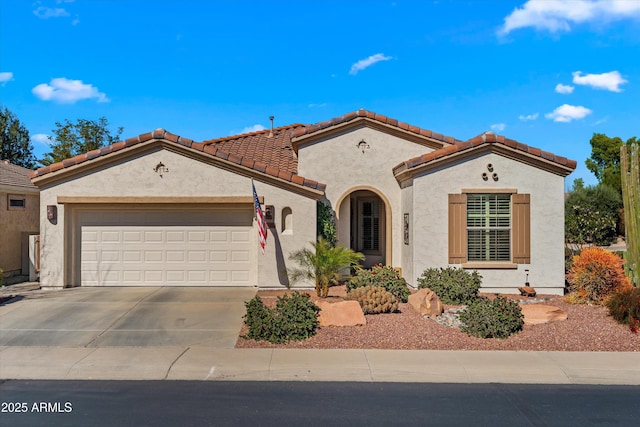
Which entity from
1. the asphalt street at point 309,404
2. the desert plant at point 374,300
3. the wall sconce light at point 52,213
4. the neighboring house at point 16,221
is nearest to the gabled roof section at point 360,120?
the desert plant at point 374,300

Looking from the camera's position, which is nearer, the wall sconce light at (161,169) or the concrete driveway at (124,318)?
the concrete driveway at (124,318)

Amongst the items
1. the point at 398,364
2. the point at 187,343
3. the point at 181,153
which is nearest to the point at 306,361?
the point at 398,364

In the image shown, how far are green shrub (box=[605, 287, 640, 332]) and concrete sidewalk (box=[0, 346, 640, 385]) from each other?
52.2 inches

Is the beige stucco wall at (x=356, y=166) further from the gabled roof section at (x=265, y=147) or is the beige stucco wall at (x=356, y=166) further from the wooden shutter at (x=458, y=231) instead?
the wooden shutter at (x=458, y=231)

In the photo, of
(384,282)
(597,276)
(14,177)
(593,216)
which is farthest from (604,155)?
(14,177)

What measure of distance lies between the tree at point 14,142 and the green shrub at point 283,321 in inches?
1337

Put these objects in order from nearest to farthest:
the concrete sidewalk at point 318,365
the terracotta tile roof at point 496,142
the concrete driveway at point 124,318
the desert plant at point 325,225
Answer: the concrete sidewalk at point 318,365
the concrete driveway at point 124,318
the terracotta tile roof at point 496,142
the desert plant at point 325,225

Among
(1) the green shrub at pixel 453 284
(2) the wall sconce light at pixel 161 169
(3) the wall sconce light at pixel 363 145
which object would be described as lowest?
(1) the green shrub at pixel 453 284

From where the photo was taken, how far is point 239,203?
13.4 metres

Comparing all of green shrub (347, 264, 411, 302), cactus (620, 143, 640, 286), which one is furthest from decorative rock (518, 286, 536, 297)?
green shrub (347, 264, 411, 302)

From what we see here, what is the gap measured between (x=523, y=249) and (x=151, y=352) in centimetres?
928

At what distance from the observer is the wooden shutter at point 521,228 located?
13.1 meters

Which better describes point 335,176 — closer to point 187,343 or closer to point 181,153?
point 181,153

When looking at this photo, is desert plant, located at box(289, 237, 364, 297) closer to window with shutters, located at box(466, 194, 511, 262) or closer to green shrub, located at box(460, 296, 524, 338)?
window with shutters, located at box(466, 194, 511, 262)
